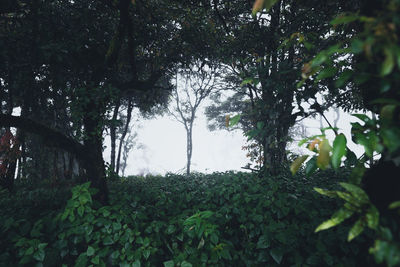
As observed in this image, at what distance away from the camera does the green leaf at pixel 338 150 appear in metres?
1.00

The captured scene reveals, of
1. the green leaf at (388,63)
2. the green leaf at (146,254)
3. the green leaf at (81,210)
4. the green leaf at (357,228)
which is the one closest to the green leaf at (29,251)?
the green leaf at (81,210)

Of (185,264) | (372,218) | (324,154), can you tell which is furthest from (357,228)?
(185,264)

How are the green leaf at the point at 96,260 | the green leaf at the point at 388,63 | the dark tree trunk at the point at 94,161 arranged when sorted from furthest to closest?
the dark tree trunk at the point at 94,161 < the green leaf at the point at 96,260 < the green leaf at the point at 388,63

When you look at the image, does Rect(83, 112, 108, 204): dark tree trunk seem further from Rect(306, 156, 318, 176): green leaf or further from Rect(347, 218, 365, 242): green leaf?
Rect(347, 218, 365, 242): green leaf

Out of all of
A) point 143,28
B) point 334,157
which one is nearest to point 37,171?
point 143,28

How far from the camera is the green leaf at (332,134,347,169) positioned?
1.00 m

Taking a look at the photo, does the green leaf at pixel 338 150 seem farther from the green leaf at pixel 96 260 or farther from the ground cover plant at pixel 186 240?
the green leaf at pixel 96 260

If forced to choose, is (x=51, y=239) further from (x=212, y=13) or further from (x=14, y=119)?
(x=212, y=13)

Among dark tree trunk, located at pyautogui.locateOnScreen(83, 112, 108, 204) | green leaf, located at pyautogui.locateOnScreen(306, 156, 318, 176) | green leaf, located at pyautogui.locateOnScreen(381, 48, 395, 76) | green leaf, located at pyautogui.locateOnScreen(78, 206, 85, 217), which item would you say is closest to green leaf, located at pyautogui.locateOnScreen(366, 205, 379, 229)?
green leaf, located at pyautogui.locateOnScreen(306, 156, 318, 176)

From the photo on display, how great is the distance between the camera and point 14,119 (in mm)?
3754

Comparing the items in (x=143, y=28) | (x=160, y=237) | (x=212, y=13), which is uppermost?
(x=212, y=13)

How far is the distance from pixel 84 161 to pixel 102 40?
325 cm

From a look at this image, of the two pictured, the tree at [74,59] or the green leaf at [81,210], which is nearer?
the green leaf at [81,210]

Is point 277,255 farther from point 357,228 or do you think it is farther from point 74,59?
point 74,59
